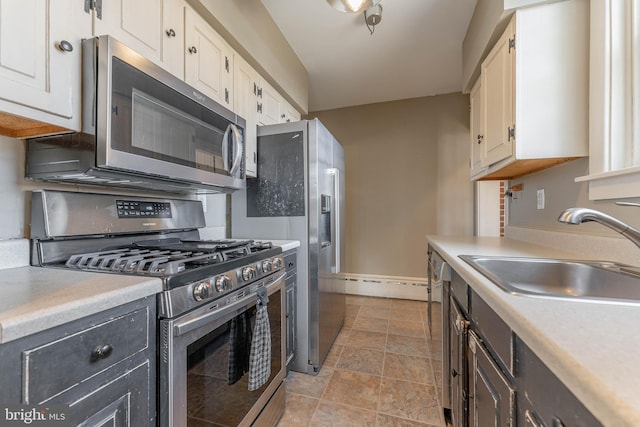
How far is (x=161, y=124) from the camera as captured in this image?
3.77 feet

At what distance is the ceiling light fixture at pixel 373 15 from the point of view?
2.02 metres

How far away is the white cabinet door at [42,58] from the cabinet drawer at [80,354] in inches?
27.4

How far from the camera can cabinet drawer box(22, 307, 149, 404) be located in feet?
1.84

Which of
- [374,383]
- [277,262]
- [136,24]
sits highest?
[136,24]

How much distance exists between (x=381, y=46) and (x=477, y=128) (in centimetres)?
113

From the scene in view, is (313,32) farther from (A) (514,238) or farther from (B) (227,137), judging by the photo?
(A) (514,238)

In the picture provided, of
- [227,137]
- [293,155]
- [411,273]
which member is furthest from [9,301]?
[411,273]

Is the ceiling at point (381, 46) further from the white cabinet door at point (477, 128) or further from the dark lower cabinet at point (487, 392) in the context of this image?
the dark lower cabinet at point (487, 392)

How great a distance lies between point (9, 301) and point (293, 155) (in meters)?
1.56

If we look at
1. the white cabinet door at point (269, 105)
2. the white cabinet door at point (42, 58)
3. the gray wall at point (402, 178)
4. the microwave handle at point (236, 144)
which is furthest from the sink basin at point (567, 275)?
the gray wall at point (402, 178)

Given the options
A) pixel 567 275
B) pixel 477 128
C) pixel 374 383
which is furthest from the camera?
pixel 477 128

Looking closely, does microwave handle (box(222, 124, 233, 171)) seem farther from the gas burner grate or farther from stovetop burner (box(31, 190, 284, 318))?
the gas burner grate

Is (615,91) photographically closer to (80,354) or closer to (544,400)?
(544,400)

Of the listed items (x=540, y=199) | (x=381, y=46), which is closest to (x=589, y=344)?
(x=540, y=199)
